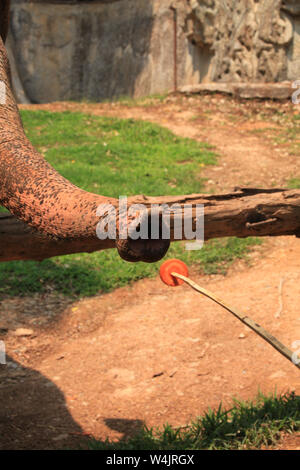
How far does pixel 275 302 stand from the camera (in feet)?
16.5

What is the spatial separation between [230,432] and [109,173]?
564cm

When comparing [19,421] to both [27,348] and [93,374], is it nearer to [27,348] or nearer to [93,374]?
[93,374]

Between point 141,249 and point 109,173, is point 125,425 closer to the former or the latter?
point 141,249

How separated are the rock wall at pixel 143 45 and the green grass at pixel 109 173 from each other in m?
3.11

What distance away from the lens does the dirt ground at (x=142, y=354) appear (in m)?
3.77

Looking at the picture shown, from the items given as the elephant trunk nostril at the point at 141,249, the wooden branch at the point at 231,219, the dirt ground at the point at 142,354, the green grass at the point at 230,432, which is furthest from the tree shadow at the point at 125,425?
the elephant trunk nostril at the point at 141,249

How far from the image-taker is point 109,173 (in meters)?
8.39

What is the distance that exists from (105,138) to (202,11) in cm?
536

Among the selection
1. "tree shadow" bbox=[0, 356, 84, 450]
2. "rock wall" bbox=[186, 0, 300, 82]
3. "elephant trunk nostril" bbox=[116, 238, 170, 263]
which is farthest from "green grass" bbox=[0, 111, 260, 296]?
"elephant trunk nostril" bbox=[116, 238, 170, 263]

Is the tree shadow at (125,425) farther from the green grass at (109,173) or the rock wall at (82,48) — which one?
the rock wall at (82,48)

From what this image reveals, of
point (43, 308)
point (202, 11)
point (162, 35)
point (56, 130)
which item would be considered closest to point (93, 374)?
point (43, 308)

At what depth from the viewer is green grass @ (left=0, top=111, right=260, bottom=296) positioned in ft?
19.8

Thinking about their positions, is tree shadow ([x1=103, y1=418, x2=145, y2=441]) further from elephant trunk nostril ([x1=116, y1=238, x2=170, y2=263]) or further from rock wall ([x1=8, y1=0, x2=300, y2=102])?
rock wall ([x1=8, y1=0, x2=300, y2=102])

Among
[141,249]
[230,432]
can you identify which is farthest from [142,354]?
[141,249]
